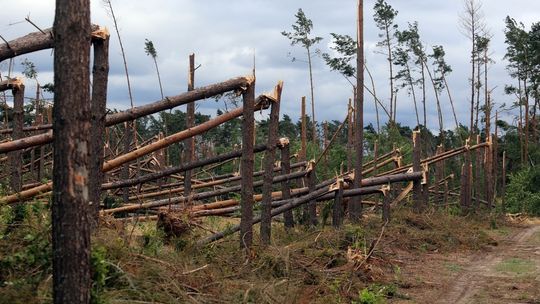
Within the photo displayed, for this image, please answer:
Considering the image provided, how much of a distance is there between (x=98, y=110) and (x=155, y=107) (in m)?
1.03

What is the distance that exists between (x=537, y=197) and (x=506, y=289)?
642 inches

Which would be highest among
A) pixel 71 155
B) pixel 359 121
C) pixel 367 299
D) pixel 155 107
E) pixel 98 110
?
pixel 359 121

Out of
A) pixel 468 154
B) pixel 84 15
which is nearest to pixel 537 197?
pixel 468 154

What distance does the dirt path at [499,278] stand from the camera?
9188mm

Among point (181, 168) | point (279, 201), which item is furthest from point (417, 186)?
point (181, 168)

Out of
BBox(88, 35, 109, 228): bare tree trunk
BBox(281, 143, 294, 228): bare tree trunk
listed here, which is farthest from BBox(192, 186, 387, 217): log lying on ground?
BBox(88, 35, 109, 228): bare tree trunk

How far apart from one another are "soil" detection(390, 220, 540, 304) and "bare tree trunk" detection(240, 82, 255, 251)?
2.07 metres

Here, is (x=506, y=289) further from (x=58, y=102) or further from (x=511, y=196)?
(x=511, y=196)

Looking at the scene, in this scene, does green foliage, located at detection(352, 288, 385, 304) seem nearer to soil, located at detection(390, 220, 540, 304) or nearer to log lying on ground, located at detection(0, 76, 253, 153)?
soil, located at detection(390, 220, 540, 304)

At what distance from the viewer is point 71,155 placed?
15.3 ft

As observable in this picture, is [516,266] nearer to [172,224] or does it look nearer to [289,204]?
[289,204]

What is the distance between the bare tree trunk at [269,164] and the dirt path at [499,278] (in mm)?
2651

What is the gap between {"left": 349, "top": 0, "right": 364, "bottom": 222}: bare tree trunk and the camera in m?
15.4

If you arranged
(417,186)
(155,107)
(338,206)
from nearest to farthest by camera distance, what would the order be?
(155,107), (338,206), (417,186)
